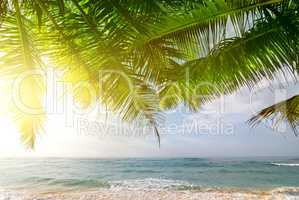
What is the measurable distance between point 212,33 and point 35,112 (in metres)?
2.42

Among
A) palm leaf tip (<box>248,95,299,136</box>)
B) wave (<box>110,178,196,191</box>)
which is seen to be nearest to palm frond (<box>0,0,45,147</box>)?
palm leaf tip (<box>248,95,299,136</box>)

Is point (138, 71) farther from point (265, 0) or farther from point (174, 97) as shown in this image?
point (265, 0)

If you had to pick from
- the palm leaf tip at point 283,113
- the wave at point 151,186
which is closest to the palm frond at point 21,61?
the palm leaf tip at point 283,113

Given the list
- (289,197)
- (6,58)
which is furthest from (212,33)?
(289,197)

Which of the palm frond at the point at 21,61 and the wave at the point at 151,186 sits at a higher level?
A: the palm frond at the point at 21,61

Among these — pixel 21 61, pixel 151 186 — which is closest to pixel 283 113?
A: pixel 21 61

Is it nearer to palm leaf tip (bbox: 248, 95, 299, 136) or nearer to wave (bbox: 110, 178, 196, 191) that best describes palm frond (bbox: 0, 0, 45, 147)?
palm leaf tip (bbox: 248, 95, 299, 136)

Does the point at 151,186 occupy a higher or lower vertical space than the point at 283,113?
lower

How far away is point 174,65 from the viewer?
4.49 m

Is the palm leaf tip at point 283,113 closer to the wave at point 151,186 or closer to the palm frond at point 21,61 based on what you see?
the palm frond at point 21,61

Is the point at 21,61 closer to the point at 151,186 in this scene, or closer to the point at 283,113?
the point at 283,113

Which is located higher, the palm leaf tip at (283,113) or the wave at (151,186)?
the palm leaf tip at (283,113)

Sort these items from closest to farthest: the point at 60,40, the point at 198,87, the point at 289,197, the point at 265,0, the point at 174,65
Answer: the point at 265,0
the point at 60,40
the point at 174,65
the point at 198,87
the point at 289,197

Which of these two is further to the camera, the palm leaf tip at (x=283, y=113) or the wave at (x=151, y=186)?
the wave at (x=151, y=186)
